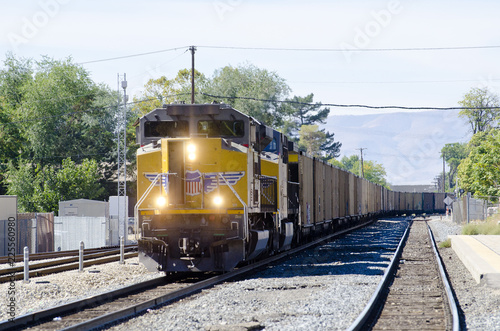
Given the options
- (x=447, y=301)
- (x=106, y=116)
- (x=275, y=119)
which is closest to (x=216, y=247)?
(x=447, y=301)

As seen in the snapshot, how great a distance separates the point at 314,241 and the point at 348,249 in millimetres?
3098

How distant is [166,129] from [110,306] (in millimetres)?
4947

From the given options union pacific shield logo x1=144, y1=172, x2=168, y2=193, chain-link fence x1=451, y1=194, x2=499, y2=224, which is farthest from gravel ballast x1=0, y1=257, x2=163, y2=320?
chain-link fence x1=451, y1=194, x2=499, y2=224

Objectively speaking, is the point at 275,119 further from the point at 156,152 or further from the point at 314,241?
the point at 156,152

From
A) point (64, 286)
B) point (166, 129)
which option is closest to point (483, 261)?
point (166, 129)

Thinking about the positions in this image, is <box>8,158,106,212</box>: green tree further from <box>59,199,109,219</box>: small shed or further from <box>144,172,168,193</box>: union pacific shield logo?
<box>144,172,168,193</box>: union pacific shield logo

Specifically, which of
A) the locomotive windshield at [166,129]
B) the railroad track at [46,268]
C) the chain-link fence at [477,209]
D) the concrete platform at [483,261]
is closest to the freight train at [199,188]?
the locomotive windshield at [166,129]

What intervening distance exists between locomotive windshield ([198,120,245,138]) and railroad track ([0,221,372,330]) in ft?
9.55

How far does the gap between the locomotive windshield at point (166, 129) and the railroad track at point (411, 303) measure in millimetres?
5141

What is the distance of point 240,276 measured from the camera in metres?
13.3

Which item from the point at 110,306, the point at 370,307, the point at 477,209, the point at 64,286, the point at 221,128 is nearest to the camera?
the point at 370,307

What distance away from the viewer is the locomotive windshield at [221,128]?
43.8 feet

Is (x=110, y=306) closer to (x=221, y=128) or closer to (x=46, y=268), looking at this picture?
(x=221, y=128)

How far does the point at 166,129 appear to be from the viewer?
13.7 meters
